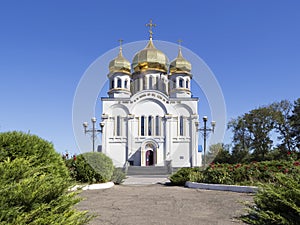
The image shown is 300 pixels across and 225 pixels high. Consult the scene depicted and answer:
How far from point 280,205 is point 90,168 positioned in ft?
25.9

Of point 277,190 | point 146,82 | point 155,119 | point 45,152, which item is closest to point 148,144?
point 155,119

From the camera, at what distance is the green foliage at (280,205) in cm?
277

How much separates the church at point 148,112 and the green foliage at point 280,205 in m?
20.7

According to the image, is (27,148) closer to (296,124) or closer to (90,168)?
(90,168)

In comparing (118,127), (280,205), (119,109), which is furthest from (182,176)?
(119,109)

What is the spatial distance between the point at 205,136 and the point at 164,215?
8.08m

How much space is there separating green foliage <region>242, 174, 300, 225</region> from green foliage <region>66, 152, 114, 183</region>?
7.53 metres

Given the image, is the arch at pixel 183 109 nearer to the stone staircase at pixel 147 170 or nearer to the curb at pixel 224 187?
the stone staircase at pixel 147 170

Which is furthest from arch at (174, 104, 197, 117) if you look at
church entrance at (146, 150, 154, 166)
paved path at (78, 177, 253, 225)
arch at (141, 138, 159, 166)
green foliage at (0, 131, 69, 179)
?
green foliage at (0, 131, 69, 179)

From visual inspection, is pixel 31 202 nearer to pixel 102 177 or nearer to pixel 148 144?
pixel 102 177

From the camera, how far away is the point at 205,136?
12555mm

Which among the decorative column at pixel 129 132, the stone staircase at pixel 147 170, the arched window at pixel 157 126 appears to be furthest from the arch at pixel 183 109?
the stone staircase at pixel 147 170

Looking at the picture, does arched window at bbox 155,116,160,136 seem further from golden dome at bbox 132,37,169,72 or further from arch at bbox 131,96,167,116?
golden dome at bbox 132,37,169,72

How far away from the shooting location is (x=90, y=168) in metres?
10.0
